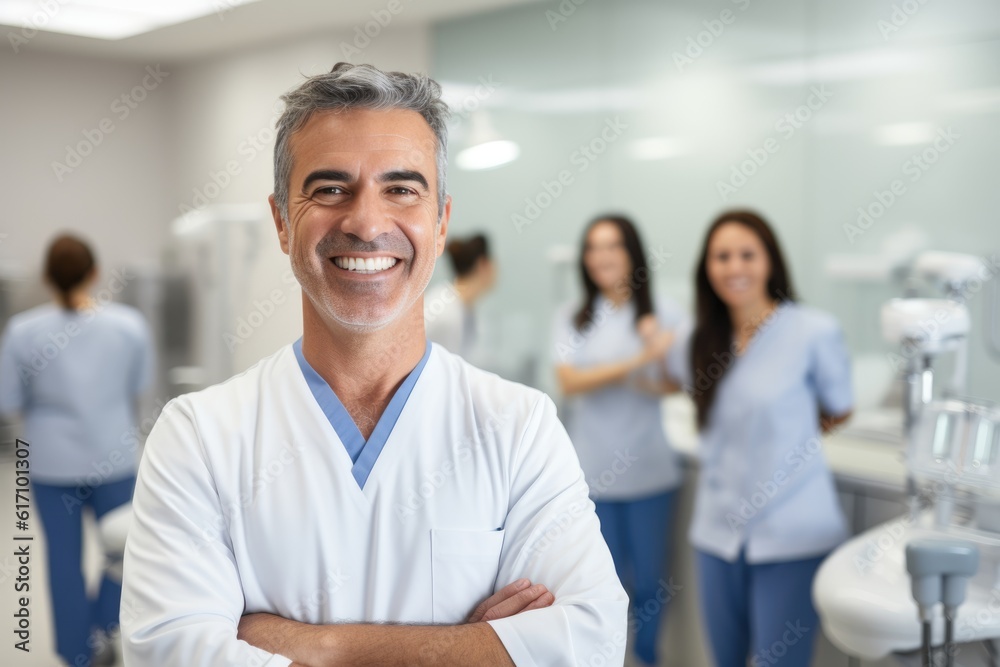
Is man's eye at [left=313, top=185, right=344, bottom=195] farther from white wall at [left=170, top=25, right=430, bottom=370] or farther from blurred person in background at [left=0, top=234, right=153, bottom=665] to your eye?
blurred person in background at [left=0, top=234, right=153, bottom=665]

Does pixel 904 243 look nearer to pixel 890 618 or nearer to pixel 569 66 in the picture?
pixel 890 618

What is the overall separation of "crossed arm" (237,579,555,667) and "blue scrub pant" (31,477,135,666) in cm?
151

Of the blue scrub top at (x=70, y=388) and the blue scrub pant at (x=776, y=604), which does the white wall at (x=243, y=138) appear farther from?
the blue scrub pant at (x=776, y=604)

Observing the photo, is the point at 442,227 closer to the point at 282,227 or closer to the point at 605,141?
the point at 282,227

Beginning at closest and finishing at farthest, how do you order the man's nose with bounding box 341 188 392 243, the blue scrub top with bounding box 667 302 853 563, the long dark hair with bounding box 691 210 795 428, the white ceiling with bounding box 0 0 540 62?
the man's nose with bounding box 341 188 392 243
the white ceiling with bounding box 0 0 540 62
the blue scrub top with bounding box 667 302 853 563
the long dark hair with bounding box 691 210 795 428

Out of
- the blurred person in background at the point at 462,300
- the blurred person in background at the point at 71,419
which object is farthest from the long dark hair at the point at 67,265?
the blurred person in background at the point at 462,300

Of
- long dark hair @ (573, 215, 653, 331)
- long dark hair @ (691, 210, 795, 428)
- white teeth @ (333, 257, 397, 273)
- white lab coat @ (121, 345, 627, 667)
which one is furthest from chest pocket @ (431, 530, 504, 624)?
long dark hair @ (573, 215, 653, 331)

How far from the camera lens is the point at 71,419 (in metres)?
2.10

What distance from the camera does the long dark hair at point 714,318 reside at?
1946 millimetres

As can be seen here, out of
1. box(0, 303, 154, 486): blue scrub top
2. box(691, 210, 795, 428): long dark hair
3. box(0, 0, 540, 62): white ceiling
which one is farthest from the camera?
box(0, 303, 154, 486): blue scrub top

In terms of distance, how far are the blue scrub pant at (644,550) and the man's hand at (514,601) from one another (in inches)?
57.5

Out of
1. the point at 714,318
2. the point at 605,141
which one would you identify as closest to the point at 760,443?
the point at 714,318

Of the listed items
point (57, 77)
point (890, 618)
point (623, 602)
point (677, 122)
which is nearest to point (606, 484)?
point (890, 618)

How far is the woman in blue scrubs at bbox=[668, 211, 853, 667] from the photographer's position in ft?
6.03
